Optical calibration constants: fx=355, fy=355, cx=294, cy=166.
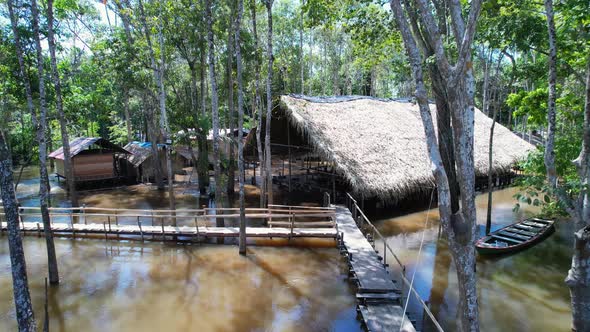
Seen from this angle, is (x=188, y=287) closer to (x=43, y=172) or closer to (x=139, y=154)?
(x=43, y=172)

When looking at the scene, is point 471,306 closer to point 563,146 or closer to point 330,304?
point 330,304

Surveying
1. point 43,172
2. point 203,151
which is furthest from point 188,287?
point 203,151

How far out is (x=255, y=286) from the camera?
350 inches

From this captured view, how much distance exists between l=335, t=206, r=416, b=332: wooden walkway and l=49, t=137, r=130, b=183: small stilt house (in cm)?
1634

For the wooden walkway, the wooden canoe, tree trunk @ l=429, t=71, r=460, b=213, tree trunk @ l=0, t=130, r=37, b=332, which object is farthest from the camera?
the wooden canoe

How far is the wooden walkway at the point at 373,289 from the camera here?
6.75 m

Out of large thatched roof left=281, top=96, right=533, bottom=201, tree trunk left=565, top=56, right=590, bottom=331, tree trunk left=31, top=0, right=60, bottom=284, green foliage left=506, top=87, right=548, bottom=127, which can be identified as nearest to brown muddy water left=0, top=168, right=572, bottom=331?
tree trunk left=31, top=0, right=60, bottom=284

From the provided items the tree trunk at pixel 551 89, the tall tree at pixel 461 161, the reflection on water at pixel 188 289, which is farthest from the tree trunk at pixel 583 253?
the reflection on water at pixel 188 289

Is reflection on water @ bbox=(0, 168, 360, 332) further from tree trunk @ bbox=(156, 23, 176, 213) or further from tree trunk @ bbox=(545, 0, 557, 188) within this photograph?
tree trunk @ bbox=(545, 0, 557, 188)

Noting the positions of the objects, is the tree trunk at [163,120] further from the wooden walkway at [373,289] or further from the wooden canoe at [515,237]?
the wooden canoe at [515,237]

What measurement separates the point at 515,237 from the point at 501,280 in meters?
2.87

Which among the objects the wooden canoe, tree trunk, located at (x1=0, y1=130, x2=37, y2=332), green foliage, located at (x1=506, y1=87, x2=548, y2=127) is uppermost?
green foliage, located at (x1=506, y1=87, x2=548, y2=127)

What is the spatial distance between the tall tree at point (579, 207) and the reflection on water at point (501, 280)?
1467 millimetres

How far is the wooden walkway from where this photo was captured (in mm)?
6746
